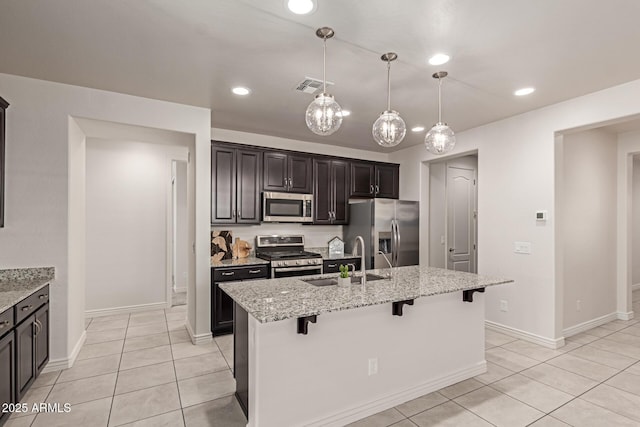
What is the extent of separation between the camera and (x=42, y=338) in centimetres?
279

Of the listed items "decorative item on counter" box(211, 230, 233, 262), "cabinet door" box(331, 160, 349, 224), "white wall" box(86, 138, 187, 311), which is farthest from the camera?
"cabinet door" box(331, 160, 349, 224)

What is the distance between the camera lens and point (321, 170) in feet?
16.5

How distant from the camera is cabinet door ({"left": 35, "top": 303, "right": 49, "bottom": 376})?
8.84 ft

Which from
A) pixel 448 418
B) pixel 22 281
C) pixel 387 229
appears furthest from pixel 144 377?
pixel 387 229

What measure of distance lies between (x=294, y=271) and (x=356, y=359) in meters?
2.06

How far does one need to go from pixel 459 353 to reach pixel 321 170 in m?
3.09

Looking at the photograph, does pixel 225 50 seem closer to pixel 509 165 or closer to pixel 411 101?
pixel 411 101

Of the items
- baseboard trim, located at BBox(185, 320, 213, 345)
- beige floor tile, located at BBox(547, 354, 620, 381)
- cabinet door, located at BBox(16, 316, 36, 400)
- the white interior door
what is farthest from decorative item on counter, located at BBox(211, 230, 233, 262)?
beige floor tile, located at BBox(547, 354, 620, 381)

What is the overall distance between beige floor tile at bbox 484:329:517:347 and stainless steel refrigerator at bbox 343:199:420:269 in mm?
1424

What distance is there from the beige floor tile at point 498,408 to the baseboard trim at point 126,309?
14.4ft

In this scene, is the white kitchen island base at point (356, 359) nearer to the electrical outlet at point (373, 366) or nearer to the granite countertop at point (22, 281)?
the electrical outlet at point (373, 366)

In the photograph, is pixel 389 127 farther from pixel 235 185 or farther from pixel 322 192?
pixel 322 192

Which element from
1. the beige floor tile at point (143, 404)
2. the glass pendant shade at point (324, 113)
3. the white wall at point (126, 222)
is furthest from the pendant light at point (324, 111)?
the white wall at point (126, 222)

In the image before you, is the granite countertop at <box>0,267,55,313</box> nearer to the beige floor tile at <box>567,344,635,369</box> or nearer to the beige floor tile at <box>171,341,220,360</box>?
the beige floor tile at <box>171,341,220,360</box>
